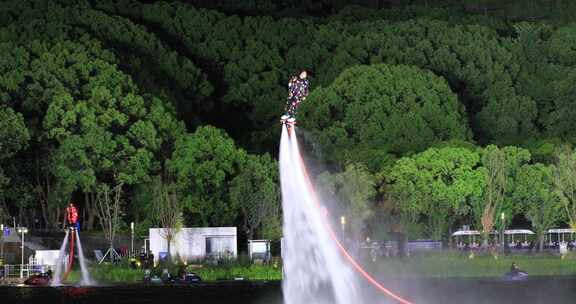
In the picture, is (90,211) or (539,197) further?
(90,211)

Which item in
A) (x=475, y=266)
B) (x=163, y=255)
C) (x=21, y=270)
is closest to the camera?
(x=475, y=266)

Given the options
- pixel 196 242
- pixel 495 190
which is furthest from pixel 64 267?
pixel 495 190

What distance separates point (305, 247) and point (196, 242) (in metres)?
52.7

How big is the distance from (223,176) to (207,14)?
53.6 metres

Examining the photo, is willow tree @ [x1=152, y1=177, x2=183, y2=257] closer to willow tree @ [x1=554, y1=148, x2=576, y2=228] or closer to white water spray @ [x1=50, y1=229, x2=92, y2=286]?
white water spray @ [x1=50, y1=229, x2=92, y2=286]

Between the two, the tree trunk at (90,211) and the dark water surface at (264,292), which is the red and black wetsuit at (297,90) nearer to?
the tree trunk at (90,211)

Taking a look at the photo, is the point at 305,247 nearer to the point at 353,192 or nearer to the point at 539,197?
the point at 353,192

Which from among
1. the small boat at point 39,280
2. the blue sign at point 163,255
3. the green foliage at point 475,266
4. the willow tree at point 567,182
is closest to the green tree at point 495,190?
the willow tree at point 567,182

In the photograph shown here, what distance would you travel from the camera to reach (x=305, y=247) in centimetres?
5019

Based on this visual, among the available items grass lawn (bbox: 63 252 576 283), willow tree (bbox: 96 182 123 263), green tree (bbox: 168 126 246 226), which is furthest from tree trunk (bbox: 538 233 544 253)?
willow tree (bbox: 96 182 123 263)

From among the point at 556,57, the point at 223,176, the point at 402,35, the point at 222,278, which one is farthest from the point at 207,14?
the point at 222,278

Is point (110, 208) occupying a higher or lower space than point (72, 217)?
higher

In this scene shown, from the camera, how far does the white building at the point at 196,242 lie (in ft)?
333

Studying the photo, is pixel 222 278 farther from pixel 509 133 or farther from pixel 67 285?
pixel 509 133
